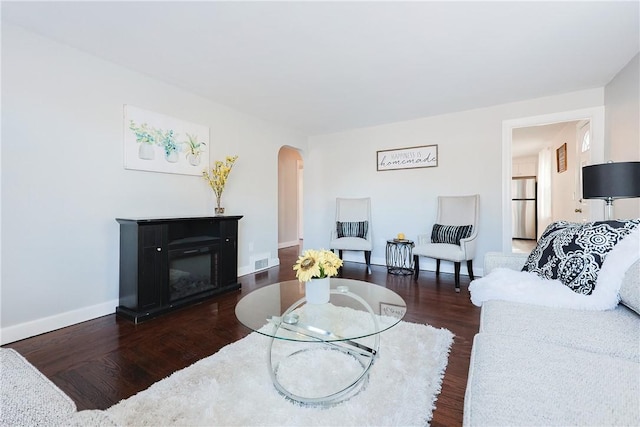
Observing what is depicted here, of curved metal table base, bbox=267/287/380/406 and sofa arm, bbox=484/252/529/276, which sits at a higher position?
sofa arm, bbox=484/252/529/276

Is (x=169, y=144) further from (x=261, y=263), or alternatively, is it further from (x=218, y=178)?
(x=261, y=263)

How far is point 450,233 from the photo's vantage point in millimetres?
3697

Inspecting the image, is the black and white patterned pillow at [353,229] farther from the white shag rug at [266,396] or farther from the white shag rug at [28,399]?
the white shag rug at [28,399]

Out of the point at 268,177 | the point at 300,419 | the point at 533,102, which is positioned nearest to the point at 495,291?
the point at 300,419

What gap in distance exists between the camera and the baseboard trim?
2.03 metres

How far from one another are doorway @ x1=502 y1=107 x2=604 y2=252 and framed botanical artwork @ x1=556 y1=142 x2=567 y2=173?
0.06ft

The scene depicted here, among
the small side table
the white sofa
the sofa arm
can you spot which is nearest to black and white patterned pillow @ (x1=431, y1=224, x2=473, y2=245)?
the small side table

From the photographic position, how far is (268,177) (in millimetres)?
4352

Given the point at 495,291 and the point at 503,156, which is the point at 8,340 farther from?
the point at 503,156

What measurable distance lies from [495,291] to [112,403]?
6.89 ft

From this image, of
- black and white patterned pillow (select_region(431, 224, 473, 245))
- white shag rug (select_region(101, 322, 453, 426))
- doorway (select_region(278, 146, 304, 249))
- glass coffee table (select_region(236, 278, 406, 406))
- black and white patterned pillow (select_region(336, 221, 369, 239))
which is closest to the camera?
white shag rug (select_region(101, 322, 453, 426))

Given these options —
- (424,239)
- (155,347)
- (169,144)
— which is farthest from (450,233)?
(169,144)

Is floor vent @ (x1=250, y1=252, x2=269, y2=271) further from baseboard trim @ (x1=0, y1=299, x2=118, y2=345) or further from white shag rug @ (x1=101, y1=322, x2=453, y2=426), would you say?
white shag rug @ (x1=101, y1=322, x2=453, y2=426)

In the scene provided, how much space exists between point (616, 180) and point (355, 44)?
2.13 metres
